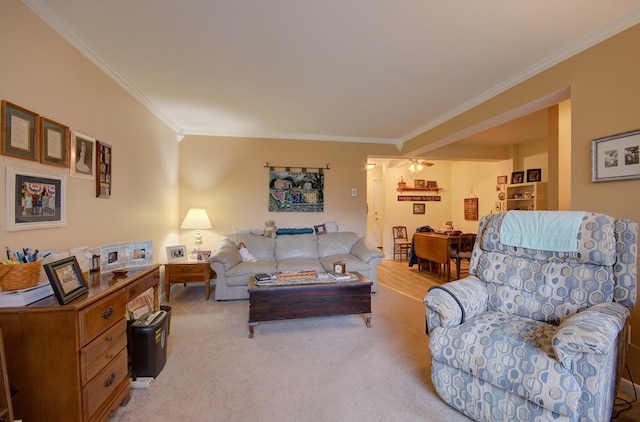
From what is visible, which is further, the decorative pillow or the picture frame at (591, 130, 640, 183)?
the decorative pillow

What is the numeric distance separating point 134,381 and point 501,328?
94.5 inches

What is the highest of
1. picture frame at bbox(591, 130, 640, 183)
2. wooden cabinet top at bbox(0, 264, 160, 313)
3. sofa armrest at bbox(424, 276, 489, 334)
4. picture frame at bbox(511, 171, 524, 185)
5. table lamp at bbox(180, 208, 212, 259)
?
picture frame at bbox(511, 171, 524, 185)

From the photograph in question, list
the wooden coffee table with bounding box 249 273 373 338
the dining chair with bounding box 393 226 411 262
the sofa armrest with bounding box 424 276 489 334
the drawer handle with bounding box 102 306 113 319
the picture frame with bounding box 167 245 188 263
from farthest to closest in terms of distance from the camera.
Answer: the dining chair with bounding box 393 226 411 262 → the picture frame with bounding box 167 245 188 263 → the wooden coffee table with bounding box 249 273 373 338 → the sofa armrest with bounding box 424 276 489 334 → the drawer handle with bounding box 102 306 113 319

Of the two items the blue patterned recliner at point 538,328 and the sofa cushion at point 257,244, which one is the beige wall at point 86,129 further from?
the blue patterned recliner at point 538,328

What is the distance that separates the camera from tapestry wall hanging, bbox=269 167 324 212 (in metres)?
4.75

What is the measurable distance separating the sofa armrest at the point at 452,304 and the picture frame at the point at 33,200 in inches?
98.9

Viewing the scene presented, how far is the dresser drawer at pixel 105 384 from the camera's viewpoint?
4.52ft

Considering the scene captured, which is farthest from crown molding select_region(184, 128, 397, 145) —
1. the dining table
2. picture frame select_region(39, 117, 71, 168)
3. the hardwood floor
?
A: picture frame select_region(39, 117, 71, 168)

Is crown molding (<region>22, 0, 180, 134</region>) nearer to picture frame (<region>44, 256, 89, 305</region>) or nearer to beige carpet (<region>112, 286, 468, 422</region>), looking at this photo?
picture frame (<region>44, 256, 89, 305</region>)

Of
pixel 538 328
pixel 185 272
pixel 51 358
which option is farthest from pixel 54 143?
pixel 538 328

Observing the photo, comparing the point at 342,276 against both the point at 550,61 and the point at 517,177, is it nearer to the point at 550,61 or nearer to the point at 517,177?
the point at 550,61

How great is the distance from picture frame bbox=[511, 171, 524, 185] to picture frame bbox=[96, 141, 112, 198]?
644cm

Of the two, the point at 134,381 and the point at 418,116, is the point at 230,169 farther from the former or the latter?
the point at 134,381

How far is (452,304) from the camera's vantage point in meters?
1.77
